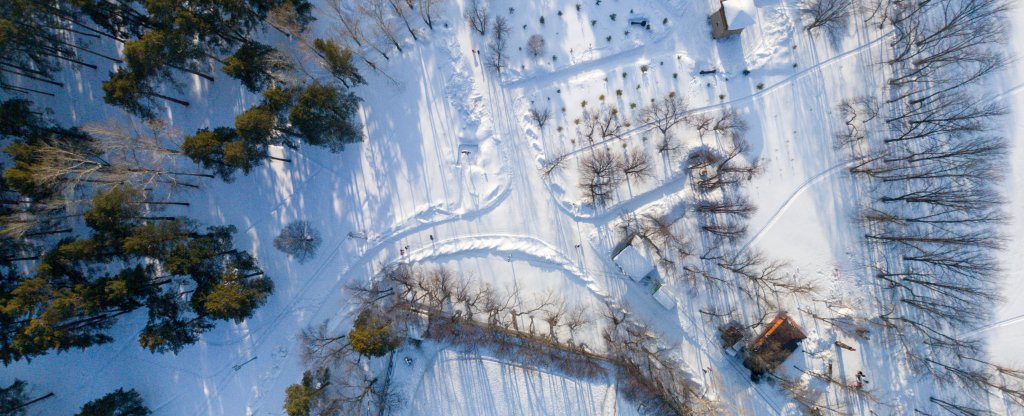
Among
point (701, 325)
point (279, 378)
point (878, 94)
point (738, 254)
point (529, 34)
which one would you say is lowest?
point (701, 325)

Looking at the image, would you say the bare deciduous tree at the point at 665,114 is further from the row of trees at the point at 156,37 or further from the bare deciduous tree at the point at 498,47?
the row of trees at the point at 156,37

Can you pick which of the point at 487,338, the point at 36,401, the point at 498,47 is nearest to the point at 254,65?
the point at 498,47

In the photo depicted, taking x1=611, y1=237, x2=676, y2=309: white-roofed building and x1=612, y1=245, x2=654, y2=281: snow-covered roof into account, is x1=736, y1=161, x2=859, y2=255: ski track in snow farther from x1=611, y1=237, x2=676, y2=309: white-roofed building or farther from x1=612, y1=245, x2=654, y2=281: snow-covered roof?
x1=612, y1=245, x2=654, y2=281: snow-covered roof

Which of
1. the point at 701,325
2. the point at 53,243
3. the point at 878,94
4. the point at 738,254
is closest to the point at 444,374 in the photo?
the point at 701,325

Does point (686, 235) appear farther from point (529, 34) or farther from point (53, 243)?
point (53, 243)

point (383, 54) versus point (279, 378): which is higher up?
point (383, 54)

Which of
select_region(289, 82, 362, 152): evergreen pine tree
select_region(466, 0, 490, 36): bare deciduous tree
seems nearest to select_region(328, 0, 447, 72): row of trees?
select_region(466, 0, 490, 36): bare deciduous tree
